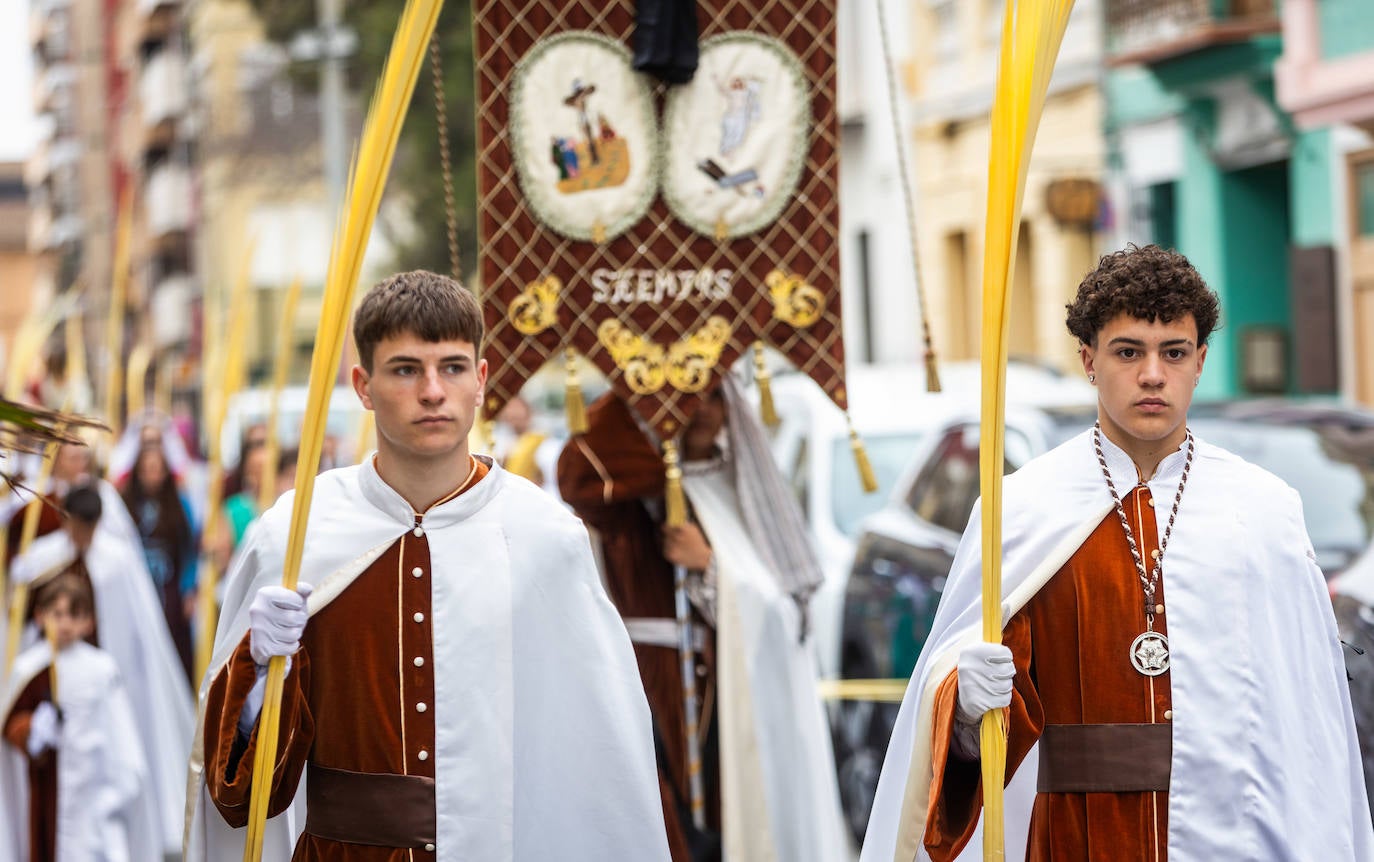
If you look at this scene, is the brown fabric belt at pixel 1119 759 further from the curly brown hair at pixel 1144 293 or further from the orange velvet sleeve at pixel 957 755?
the curly brown hair at pixel 1144 293

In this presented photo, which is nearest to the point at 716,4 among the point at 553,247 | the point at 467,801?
the point at 553,247

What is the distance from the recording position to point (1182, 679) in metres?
4.51

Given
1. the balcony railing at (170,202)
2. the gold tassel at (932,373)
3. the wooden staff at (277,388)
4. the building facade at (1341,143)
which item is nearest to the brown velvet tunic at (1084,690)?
the gold tassel at (932,373)

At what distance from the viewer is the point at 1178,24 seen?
822 inches

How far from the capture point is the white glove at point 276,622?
4.48m

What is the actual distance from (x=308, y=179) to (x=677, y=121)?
121 ft

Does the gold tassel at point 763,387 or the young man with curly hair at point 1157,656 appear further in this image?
the gold tassel at point 763,387

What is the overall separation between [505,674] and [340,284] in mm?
824

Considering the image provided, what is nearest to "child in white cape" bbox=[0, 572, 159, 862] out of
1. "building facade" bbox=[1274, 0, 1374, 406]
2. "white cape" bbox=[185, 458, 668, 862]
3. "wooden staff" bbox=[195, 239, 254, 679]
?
"wooden staff" bbox=[195, 239, 254, 679]

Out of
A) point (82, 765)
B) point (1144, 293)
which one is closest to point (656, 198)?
point (1144, 293)

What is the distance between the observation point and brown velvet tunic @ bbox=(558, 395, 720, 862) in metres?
7.10

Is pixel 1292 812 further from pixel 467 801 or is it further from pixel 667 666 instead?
pixel 667 666

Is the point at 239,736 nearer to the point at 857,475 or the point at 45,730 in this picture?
the point at 45,730

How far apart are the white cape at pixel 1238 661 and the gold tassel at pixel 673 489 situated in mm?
2364
